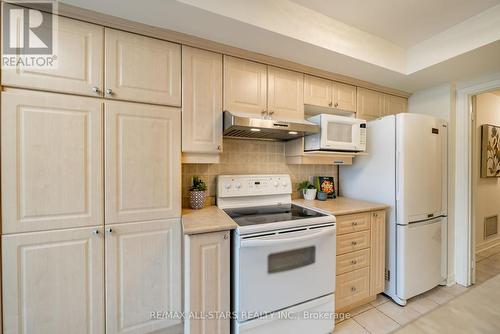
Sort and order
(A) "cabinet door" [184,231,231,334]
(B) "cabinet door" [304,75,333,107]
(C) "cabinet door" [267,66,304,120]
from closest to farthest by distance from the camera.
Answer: (A) "cabinet door" [184,231,231,334] < (C) "cabinet door" [267,66,304,120] < (B) "cabinet door" [304,75,333,107]

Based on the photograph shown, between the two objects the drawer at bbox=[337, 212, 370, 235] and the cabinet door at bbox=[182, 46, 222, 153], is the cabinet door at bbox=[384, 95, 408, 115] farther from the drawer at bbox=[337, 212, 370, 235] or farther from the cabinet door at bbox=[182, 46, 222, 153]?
the cabinet door at bbox=[182, 46, 222, 153]

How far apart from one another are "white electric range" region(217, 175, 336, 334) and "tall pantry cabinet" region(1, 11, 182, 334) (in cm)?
49

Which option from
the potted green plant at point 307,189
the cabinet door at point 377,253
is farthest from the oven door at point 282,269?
the potted green plant at point 307,189

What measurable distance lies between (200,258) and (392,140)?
195cm

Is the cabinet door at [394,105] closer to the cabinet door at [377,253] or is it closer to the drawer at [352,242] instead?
the cabinet door at [377,253]

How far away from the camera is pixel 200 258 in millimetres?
1243

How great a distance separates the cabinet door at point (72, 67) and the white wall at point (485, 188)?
4.42 m

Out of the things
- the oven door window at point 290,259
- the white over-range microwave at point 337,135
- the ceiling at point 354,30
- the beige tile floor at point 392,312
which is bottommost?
the beige tile floor at point 392,312

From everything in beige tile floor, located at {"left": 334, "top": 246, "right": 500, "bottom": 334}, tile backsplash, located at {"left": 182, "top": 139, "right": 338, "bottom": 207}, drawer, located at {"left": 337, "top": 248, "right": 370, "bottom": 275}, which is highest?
tile backsplash, located at {"left": 182, "top": 139, "right": 338, "bottom": 207}

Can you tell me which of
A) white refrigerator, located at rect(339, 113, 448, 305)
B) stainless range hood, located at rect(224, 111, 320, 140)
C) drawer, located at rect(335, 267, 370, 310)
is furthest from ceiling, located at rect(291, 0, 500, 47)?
drawer, located at rect(335, 267, 370, 310)

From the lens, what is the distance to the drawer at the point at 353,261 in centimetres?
171

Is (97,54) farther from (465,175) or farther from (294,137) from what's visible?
(465,175)

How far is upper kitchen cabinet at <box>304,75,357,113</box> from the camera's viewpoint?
1.98m

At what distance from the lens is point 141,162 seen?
1.37m
